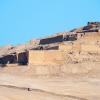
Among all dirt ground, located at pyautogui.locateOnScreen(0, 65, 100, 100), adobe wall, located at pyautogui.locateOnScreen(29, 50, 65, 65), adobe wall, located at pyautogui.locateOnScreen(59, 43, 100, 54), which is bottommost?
dirt ground, located at pyautogui.locateOnScreen(0, 65, 100, 100)

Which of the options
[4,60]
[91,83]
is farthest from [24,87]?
[4,60]

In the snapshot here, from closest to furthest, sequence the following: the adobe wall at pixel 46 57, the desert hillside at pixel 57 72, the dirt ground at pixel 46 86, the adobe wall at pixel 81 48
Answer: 1. the dirt ground at pixel 46 86
2. the desert hillside at pixel 57 72
3. the adobe wall at pixel 46 57
4. the adobe wall at pixel 81 48

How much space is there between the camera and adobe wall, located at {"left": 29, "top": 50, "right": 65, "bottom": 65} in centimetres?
2484

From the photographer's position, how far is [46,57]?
2519 centimetres

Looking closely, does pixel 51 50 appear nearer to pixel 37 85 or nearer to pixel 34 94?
pixel 37 85

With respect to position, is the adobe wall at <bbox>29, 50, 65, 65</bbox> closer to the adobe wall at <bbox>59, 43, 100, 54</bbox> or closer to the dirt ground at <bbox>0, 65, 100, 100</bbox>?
the dirt ground at <bbox>0, 65, 100, 100</bbox>

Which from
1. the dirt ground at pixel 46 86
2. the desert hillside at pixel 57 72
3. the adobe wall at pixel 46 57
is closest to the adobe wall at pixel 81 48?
the desert hillside at pixel 57 72

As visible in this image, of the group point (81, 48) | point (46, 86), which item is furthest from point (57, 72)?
point (46, 86)

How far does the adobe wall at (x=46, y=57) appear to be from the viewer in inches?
978

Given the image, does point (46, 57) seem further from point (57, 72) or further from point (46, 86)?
point (46, 86)

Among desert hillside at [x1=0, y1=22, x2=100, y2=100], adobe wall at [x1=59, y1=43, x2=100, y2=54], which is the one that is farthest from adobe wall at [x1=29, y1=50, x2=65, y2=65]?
adobe wall at [x1=59, y1=43, x2=100, y2=54]

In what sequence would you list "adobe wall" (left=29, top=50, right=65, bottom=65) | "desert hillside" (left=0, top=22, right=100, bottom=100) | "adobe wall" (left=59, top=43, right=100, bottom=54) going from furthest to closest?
"adobe wall" (left=59, top=43, right=100, bottom=54), "adobe wall" (left=29, top=50, right=65, bottom=65), "desert hillside" (left=0, top=22, right=100, bottom=100)

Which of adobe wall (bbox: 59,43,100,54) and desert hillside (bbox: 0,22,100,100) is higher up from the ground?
adobe wall (bbox: 59,43,100,54)

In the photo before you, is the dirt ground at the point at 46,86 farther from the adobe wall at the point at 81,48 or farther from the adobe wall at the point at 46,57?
the adobe wall at the point at 81,48
